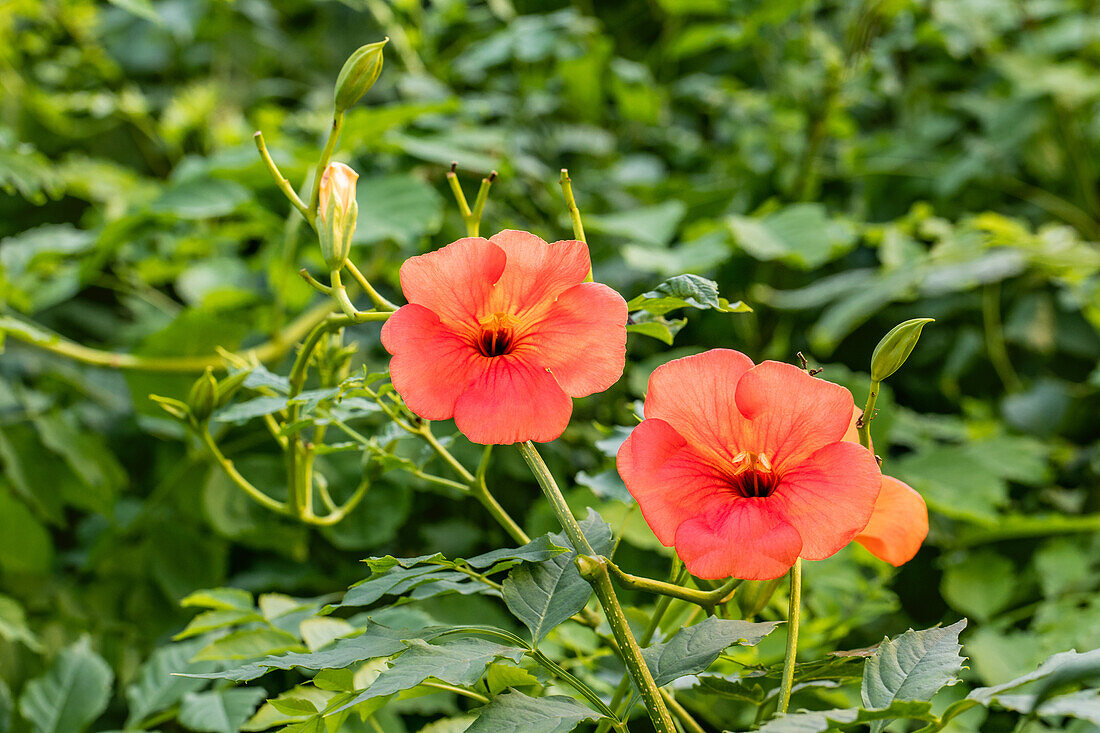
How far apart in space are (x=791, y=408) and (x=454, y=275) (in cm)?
15

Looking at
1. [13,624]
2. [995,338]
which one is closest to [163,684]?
[13,624]

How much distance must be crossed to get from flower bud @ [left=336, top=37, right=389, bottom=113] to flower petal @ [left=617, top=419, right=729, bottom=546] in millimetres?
209

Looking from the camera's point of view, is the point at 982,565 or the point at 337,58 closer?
the point at 982,565

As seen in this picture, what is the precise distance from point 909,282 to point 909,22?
523mm

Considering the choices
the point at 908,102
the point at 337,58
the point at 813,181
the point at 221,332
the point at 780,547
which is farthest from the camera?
the point at 337,58

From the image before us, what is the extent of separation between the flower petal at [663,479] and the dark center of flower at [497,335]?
0.23ft

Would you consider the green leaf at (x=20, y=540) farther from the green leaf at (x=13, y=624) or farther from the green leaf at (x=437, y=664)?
the green leaf at (x=437, y=664)

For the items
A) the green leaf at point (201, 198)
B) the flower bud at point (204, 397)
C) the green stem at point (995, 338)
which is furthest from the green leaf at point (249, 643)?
the green stem at point (995, 338)

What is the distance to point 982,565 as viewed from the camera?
81 cm

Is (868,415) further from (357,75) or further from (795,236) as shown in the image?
(795,236)

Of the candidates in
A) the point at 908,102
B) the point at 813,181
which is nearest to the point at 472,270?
the point at 813,181

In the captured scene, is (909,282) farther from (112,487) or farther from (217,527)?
(112,487)

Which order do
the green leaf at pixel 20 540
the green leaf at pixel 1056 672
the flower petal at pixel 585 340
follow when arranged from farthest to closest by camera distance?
the green leaf at pixel 20 540
the flower petal at pixel 585 340
the green leaf at pixel 1056 672

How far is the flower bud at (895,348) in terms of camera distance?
1.13 feet
